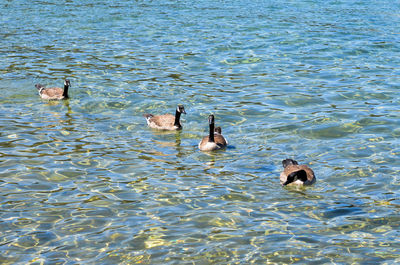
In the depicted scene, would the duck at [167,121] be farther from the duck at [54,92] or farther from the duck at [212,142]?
the duck at [54,92]

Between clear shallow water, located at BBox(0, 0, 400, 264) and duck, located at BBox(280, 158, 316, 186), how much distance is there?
0.58ft

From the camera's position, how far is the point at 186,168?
12.2 metres

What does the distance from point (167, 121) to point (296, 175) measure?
17.0 feet

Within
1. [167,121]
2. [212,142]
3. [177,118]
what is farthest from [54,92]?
[212,142]

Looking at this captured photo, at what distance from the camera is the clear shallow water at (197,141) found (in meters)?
8.68

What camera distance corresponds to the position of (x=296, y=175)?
10.7 meters

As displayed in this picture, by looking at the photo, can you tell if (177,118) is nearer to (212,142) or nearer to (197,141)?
(197,141)

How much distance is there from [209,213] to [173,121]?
581 cm

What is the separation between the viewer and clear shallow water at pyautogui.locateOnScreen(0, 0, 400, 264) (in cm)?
868

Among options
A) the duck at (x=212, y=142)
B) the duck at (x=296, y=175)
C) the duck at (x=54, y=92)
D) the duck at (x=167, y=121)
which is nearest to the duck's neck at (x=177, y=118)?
the duck at (x=167, y=121)

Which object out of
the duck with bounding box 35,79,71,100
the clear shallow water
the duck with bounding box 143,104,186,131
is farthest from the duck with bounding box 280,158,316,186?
the duck with bounding box 35,79,71,100

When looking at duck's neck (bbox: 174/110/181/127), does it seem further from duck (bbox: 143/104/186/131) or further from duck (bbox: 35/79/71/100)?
duck (bbox: 35/79/71/100)

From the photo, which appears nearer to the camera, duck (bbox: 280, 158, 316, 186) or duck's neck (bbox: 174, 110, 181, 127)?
duck (bbox: 280, 158, 316, 186)

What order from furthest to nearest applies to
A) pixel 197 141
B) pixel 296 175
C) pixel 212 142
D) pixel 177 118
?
pixel 177 118 < pixel 197 141 < pixel 212 142 < pixel 296 175
